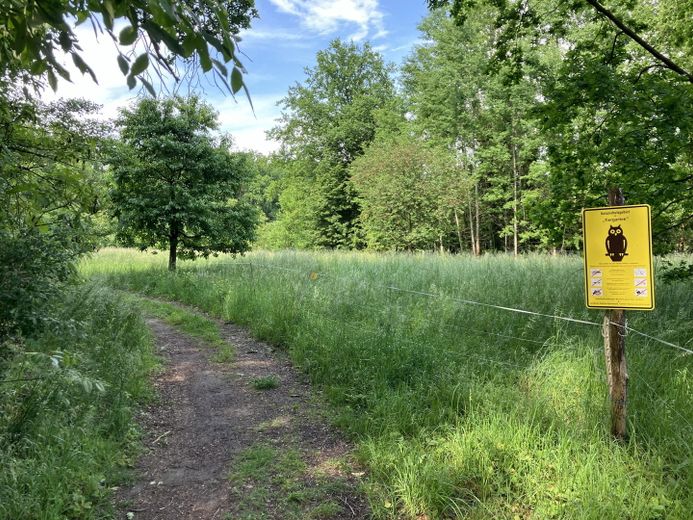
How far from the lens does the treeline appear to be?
18.2 feet

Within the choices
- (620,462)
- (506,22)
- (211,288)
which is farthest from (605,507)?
(211,288)

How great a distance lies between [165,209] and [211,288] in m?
4.39

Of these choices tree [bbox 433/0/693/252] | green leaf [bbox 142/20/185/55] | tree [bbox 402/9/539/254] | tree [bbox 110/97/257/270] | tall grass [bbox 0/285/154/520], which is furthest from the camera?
tree [bbox 402/9/539/254]

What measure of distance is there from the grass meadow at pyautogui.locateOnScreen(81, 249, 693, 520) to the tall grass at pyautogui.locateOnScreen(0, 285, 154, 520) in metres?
2.08

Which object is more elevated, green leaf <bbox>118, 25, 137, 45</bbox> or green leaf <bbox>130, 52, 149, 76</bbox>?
green leaf <bbox>118, 25, 137, 45</bbox>

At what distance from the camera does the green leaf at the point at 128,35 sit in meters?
1.33

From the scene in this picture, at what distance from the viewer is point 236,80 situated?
1393 mm

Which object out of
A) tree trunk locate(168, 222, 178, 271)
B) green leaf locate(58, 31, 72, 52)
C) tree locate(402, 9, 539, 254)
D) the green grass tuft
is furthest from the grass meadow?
tree locate(402, 9, 539, 254)

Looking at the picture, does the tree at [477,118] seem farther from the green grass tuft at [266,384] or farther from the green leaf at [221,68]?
the green leaf at [221,68]

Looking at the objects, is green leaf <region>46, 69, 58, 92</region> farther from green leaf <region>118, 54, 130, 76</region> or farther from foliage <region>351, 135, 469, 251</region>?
foliage <region>351, 135, 469, 251</region>

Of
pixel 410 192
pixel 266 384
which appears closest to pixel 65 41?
pixel 266 384

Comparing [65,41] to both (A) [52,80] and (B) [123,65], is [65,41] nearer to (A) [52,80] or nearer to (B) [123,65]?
(B) [123,65]

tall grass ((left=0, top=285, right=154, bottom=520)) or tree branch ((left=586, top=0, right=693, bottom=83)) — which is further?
tree branch ((left=586, top=0, right=693, bottom=83))

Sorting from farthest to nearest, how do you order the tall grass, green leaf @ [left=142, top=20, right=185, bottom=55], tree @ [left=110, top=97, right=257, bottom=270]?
1. tree @ [left=110, top=97, right=257, bottom=270]
2. the tall grass
3. green leaf @ [left=142, top=20, right=185, bottom=55]
